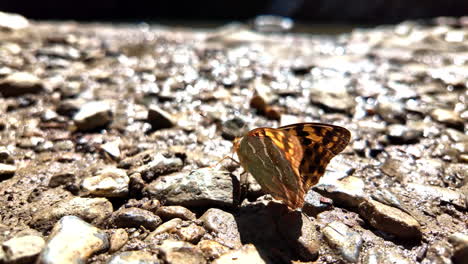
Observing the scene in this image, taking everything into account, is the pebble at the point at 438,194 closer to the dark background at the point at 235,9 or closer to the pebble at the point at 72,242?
the pebble at the point at 72,242

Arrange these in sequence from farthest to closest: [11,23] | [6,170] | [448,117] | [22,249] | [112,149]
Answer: [11,23] → [448,117] → [112,149] → [6,170] → [22,249]

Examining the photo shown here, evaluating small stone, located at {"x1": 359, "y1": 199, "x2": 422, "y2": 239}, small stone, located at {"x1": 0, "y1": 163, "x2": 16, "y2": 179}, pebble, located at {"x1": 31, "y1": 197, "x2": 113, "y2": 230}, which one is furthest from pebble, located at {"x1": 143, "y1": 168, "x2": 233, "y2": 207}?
small stone, located at {"x1": 0, "y1": 163, "x2": 16, "y2": 179}

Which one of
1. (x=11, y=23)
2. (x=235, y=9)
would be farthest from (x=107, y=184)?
(x=235, y=9)

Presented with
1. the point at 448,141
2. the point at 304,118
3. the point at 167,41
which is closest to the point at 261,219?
the point at 304,118

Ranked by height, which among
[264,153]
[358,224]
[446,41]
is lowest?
[358,224]

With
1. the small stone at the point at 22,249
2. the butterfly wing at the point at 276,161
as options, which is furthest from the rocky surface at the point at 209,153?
the butterfly wing at the point at 276,161

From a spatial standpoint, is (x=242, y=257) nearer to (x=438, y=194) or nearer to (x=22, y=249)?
(x=22, y=249)

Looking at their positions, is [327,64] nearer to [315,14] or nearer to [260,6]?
[315,14]
